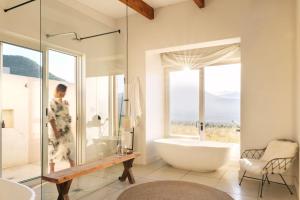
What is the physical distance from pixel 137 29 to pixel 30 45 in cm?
219

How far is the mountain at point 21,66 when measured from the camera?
3299 millimetres

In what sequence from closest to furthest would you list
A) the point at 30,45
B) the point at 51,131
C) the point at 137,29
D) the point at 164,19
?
the point at 51,131 < the point at 30,45 < the point at 164,19 < the point at 137,29

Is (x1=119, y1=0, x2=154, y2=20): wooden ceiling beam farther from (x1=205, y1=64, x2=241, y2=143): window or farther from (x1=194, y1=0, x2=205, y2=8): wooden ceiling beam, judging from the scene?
(x1=205, y1=64, x2=241, y2=143): window

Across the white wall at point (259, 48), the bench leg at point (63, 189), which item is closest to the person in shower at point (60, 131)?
the bench leg at point (63, 189)

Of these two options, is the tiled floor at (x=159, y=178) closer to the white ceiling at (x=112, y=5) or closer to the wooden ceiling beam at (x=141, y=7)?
the wooden ceiling beam at (x=141, y=7)

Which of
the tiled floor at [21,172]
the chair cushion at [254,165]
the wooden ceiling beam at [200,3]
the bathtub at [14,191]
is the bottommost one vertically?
the tiled floor at [21,172]

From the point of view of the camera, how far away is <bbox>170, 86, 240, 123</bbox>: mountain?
4.58 m

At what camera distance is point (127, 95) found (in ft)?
14.7

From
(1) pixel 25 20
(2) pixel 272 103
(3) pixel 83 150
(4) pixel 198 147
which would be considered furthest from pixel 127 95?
(2) pixel 272 103

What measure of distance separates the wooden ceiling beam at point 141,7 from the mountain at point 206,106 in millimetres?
1841

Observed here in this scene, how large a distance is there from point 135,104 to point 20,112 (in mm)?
2254

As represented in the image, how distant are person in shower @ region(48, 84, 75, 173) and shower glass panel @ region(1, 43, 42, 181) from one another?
56cm

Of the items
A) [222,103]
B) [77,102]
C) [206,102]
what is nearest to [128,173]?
[77,102]

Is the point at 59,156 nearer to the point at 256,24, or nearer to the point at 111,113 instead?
the point at 111,113
